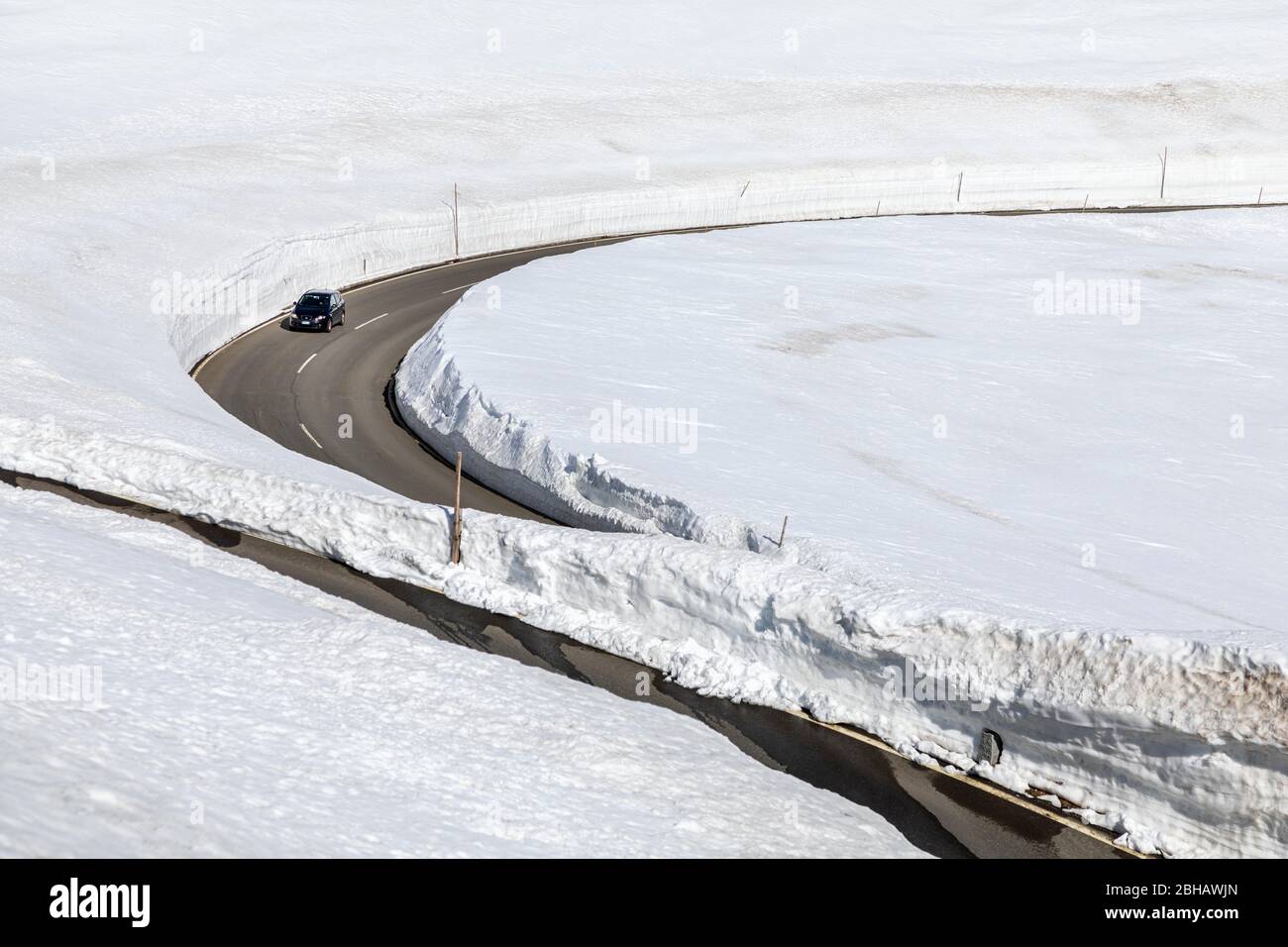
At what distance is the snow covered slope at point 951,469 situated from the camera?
687 inches

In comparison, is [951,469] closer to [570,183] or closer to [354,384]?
[354,384]

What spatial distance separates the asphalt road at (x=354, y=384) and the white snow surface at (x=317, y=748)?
936cm

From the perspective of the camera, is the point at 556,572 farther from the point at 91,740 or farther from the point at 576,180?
the point at 576,180

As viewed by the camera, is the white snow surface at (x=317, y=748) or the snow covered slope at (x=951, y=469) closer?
the white snow surface at (x=317, y=748)

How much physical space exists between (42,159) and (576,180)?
23.7 m

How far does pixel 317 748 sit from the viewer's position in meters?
16.6

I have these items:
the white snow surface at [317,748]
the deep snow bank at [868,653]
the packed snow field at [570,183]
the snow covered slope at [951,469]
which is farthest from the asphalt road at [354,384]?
the white snow surface at [317,748]

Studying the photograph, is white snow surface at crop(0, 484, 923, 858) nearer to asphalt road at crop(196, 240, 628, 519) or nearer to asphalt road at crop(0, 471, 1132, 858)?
asphalt road at crop(0, 471, 1132, 858)

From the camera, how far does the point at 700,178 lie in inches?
2608

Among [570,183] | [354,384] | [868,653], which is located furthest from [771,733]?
[570,183]

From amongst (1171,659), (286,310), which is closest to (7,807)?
(1171,659)

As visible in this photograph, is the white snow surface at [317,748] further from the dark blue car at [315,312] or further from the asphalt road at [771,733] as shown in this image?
the dark blue car at [315,312]

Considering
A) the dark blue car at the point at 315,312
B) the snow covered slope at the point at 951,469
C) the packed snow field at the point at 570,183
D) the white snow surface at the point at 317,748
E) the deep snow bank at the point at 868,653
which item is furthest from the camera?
→ the dark blue car at the point at 315,312
